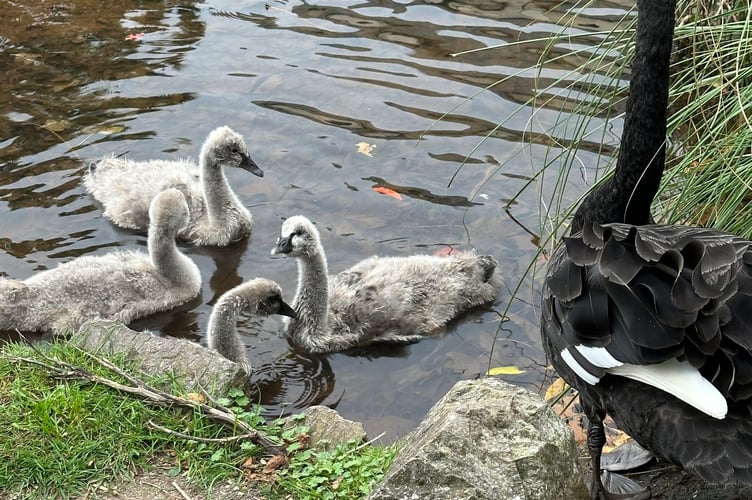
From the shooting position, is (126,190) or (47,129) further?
(47,129)

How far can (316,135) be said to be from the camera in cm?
658

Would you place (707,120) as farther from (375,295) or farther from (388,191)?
(388,191)

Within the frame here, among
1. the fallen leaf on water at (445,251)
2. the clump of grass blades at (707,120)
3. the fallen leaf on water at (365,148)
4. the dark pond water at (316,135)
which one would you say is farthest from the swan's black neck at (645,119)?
the fallen leaf on water at (365,148)

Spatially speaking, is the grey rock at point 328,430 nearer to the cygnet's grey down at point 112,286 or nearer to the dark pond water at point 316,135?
the dark pond water at point 316,135

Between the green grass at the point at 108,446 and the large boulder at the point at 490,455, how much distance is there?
53cm

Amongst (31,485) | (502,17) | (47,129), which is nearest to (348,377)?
(31,485)

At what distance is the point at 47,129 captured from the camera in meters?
6.62

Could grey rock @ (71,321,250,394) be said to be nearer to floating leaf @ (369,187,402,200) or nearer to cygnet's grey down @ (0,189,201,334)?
cygnet's grey down @ (0,189,201,334)

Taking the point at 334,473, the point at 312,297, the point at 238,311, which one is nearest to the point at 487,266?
the point at 312,297

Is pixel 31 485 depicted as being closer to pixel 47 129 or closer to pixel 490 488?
pixel 490 488

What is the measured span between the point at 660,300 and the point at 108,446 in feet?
6.59

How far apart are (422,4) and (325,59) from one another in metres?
1.45

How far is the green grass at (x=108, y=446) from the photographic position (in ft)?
10.2

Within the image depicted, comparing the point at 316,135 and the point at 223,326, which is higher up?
the point at 316,135
